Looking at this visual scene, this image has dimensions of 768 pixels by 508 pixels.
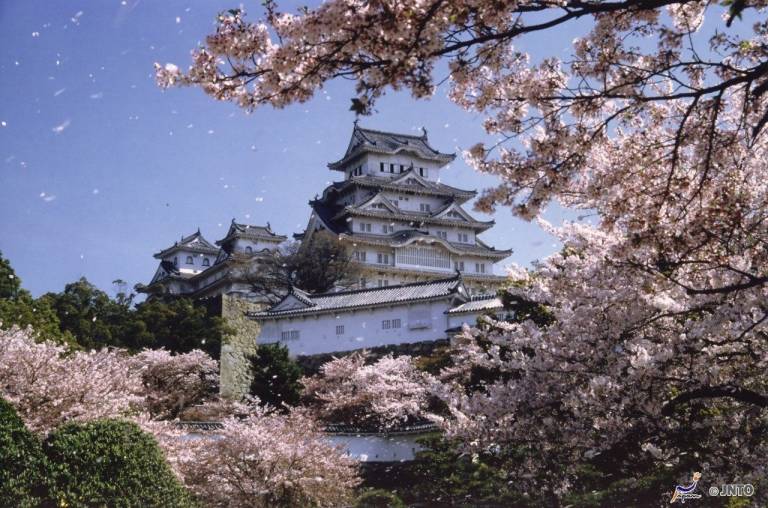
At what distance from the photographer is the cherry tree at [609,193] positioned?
427 centimetres

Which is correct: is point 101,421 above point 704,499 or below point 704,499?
above

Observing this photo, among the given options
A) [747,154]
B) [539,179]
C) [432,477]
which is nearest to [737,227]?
[747,154]

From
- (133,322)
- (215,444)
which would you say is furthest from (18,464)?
(133,322)

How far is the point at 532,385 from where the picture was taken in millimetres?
7719

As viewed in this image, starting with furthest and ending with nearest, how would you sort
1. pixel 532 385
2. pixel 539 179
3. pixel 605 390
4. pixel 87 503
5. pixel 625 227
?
pixel 87 503
pixel 532 385
pixel 605 390
pixel 625 227
pixel 539 179

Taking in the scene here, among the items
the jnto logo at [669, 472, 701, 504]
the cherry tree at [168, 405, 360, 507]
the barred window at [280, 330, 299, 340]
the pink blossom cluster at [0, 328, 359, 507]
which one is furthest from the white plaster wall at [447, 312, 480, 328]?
the jnto logo at [669, 472, 701, 504]

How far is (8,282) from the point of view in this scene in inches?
913

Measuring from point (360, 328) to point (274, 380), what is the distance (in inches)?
313

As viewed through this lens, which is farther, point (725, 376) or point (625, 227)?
point (725, 376)

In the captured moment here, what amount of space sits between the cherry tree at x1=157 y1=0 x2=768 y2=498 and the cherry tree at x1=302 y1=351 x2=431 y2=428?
12.3 metres

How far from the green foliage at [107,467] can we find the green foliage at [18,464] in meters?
0.21

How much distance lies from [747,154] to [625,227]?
1210 mm

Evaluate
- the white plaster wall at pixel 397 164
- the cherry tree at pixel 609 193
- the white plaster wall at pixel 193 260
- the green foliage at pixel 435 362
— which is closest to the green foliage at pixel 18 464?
the cherry tree at pixel 609 193

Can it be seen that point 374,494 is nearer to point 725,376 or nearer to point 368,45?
point 725,376
